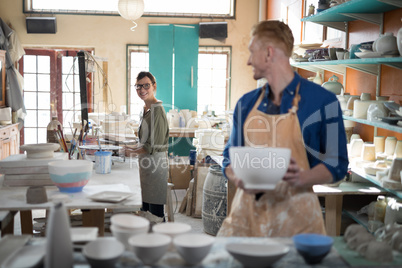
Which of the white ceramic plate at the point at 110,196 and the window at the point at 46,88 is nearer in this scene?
the white ceramic plate at the point at 110,196

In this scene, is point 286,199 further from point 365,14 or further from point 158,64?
point 158,64

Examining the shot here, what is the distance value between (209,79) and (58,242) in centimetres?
717

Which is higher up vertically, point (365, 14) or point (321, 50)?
point (365, 14)

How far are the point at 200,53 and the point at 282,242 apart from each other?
6.89 m

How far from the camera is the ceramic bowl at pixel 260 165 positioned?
1.68 metres

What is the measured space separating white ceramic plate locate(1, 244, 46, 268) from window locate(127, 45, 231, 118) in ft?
22.0

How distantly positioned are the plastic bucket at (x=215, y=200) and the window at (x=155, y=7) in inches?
175

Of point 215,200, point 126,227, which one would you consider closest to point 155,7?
point 215,200

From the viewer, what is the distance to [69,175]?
8.14 feet

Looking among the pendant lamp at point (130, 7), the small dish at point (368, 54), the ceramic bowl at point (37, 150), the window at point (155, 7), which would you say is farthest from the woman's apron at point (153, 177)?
the window at point (155, 7)

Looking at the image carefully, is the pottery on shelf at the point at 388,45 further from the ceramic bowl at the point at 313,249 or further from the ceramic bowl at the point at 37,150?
the ceramic bowl at the point at 37,150

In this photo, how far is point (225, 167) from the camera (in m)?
2.07

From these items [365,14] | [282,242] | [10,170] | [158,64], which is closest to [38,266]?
[282,242]

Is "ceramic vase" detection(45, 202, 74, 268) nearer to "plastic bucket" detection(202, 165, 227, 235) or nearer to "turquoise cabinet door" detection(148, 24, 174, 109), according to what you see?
"plastic bucket" detection(202, 165, 227, 235)
